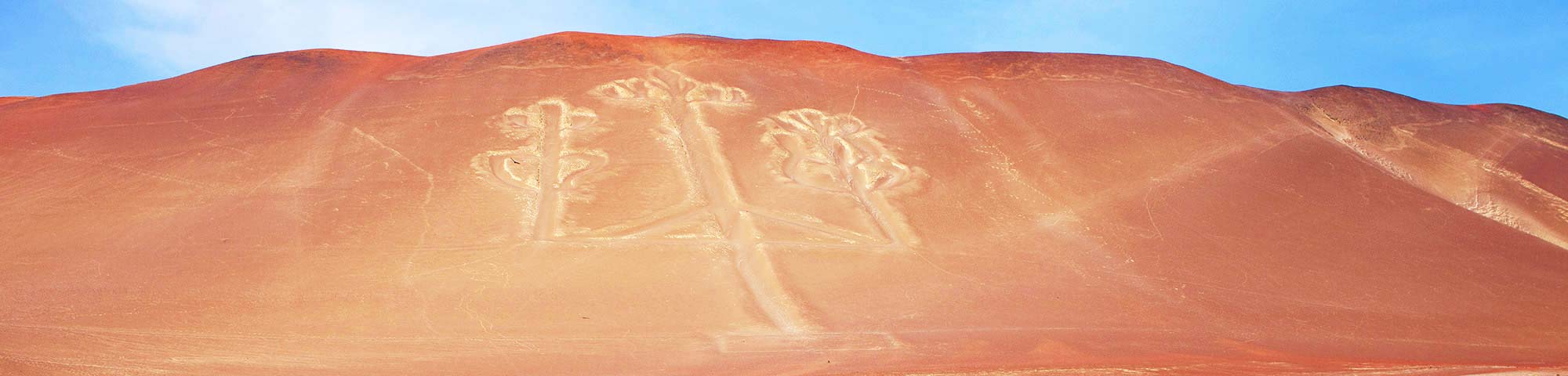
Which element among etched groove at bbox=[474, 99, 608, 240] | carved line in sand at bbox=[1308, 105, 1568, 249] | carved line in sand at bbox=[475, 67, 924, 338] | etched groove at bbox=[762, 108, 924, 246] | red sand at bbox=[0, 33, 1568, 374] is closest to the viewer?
red sand at bbox=[0, 33, 1568, 374]

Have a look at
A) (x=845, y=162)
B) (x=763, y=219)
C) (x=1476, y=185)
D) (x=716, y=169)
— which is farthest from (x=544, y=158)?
(x=1476, y=185)

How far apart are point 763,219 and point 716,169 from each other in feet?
5.09

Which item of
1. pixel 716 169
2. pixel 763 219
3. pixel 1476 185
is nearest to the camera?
pixel 763 219

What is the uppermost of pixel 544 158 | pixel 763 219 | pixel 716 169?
pixel 544 158

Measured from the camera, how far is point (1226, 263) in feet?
45.2

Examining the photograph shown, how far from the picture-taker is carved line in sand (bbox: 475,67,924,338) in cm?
1308

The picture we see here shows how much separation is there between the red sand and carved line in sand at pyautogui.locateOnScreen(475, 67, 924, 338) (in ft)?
0.19

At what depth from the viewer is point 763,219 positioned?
13.8m

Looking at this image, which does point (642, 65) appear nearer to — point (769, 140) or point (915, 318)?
point (769, 140)

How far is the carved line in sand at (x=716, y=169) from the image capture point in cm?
1308

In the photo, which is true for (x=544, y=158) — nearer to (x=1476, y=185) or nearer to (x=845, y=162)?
(x=845, y=162)

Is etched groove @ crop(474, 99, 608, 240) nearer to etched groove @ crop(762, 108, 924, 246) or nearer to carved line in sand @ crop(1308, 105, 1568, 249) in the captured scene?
etched groove @ crop(762, 108, 924, 246)

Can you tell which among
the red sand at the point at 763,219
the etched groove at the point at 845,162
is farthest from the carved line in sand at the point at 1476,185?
the etched groove at the point at 845,162

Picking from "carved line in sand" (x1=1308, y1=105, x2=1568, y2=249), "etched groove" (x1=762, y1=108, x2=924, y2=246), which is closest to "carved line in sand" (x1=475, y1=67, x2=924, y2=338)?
"etched groove" (x1=762, y1=108, x2=924, y2=246)
